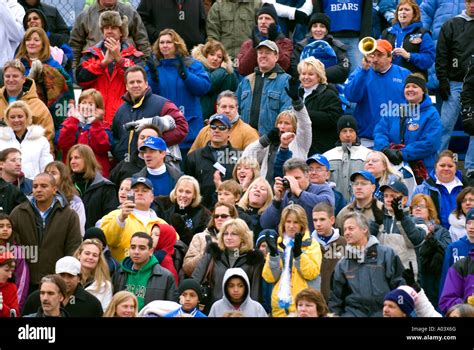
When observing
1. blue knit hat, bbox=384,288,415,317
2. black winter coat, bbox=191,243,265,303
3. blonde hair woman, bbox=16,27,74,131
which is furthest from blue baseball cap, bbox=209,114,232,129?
blue knit hat, bbox=384,288,415,317

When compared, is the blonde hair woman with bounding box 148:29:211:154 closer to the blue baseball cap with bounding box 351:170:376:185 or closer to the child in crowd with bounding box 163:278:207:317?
the blue baseball cap with bounding box 351:170:376:185

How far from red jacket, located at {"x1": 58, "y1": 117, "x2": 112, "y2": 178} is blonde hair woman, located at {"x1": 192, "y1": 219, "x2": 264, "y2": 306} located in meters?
3.10

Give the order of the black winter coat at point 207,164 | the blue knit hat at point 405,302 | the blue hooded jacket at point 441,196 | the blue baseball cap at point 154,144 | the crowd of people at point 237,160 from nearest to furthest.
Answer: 1. the blue knit hat at point 405,302
2. the crowd of people at point 237,160
3. the blue baseball cap at point 154,144
4. the blue hooded jacket at point 441,196
5. the black winter coat at point 207,164

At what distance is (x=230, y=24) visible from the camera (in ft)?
79.0

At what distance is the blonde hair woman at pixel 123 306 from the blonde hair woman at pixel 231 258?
1.21m

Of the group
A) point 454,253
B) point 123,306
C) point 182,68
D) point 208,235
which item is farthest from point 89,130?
point 454,253

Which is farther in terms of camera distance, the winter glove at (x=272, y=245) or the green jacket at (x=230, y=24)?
the green jacket at (x=230, y=24)

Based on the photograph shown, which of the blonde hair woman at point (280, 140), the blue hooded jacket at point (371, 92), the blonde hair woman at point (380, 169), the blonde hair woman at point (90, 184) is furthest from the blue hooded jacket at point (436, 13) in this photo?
the blonde hair woman at point (90, 184)

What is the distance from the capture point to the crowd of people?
18250 mm

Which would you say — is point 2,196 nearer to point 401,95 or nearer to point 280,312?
point 280,312

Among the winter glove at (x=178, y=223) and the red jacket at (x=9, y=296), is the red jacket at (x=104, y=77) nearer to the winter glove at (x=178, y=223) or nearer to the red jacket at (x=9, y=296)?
the winter glove at (x=178, y=223)

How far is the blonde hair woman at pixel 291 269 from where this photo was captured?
1822 centimetres
